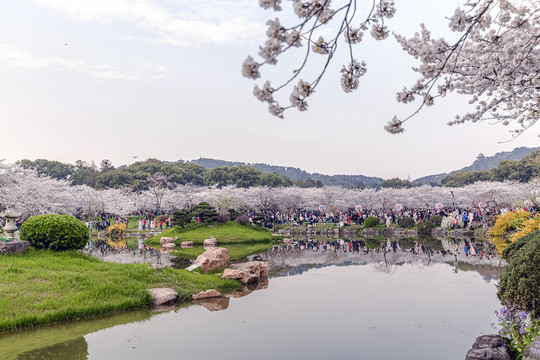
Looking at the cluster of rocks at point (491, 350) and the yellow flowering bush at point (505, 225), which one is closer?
the cluster of rocks at point (491, 350)

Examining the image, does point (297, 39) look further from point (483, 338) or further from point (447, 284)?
point (447, 284)

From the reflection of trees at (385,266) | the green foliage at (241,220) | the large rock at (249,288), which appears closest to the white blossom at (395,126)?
the large rock at (249,288)

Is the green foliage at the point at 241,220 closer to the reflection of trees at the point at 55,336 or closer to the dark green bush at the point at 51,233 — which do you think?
the dark green bush at the point at 51,233

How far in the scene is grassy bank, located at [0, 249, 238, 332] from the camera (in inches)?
386

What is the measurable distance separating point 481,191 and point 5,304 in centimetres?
5488

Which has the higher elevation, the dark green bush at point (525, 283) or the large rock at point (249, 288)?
the dark green bush at point (525, 283)

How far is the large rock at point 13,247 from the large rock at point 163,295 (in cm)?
545

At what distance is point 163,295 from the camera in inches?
471

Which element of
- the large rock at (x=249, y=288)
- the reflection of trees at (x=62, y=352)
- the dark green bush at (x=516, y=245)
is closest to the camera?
the reflection of trees at (x=62, y=352)

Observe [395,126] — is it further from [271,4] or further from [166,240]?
[166,240]

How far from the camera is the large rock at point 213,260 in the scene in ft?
52.2

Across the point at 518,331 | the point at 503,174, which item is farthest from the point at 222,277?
the point at 503,174

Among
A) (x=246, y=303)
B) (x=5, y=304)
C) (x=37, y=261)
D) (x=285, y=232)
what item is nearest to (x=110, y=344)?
(x=5, y=304)

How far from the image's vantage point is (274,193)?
57.7 meters
